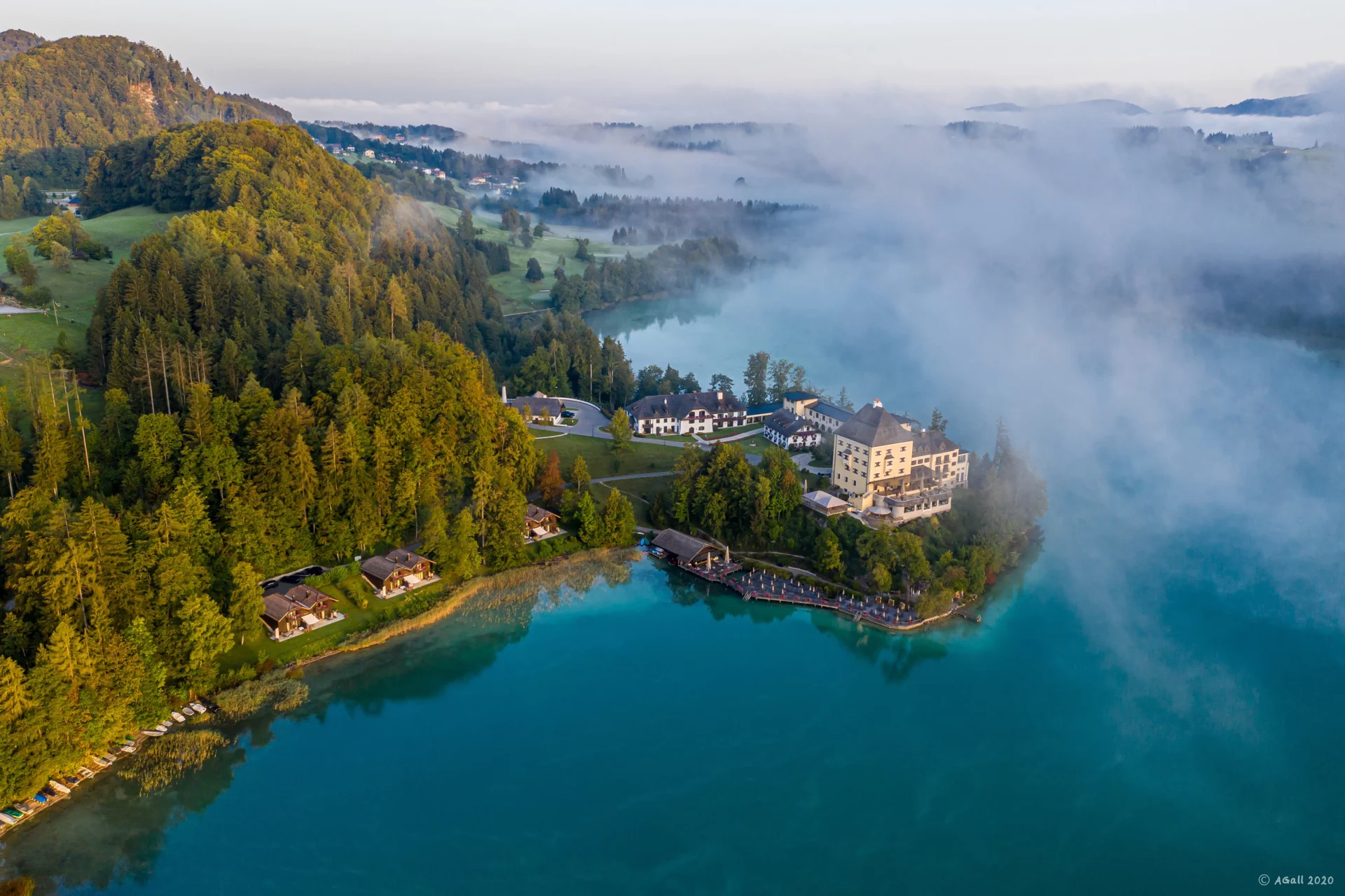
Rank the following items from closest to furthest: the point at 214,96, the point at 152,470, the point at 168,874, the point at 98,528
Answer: the point at 168,874, the point at 98,528, the point at 152,470, the point at 214,96

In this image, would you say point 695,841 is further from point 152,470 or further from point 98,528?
point 152,470

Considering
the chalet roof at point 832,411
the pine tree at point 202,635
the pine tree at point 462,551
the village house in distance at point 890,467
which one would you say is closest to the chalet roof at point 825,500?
the village house in distance at point 890,467

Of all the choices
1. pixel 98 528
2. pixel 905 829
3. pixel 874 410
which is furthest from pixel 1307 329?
pixel 98 528

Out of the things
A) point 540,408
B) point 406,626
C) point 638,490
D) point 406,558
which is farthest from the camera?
point 540,408

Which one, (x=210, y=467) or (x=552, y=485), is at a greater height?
(x=210, y=467)

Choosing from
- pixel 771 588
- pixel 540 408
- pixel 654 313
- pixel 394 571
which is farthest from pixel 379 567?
pixel 654 313

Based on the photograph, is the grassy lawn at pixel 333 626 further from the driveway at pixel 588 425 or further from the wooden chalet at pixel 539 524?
the driveway at pixel 588 425

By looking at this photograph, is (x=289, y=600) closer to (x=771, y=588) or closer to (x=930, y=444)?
(x=771, y=588)
